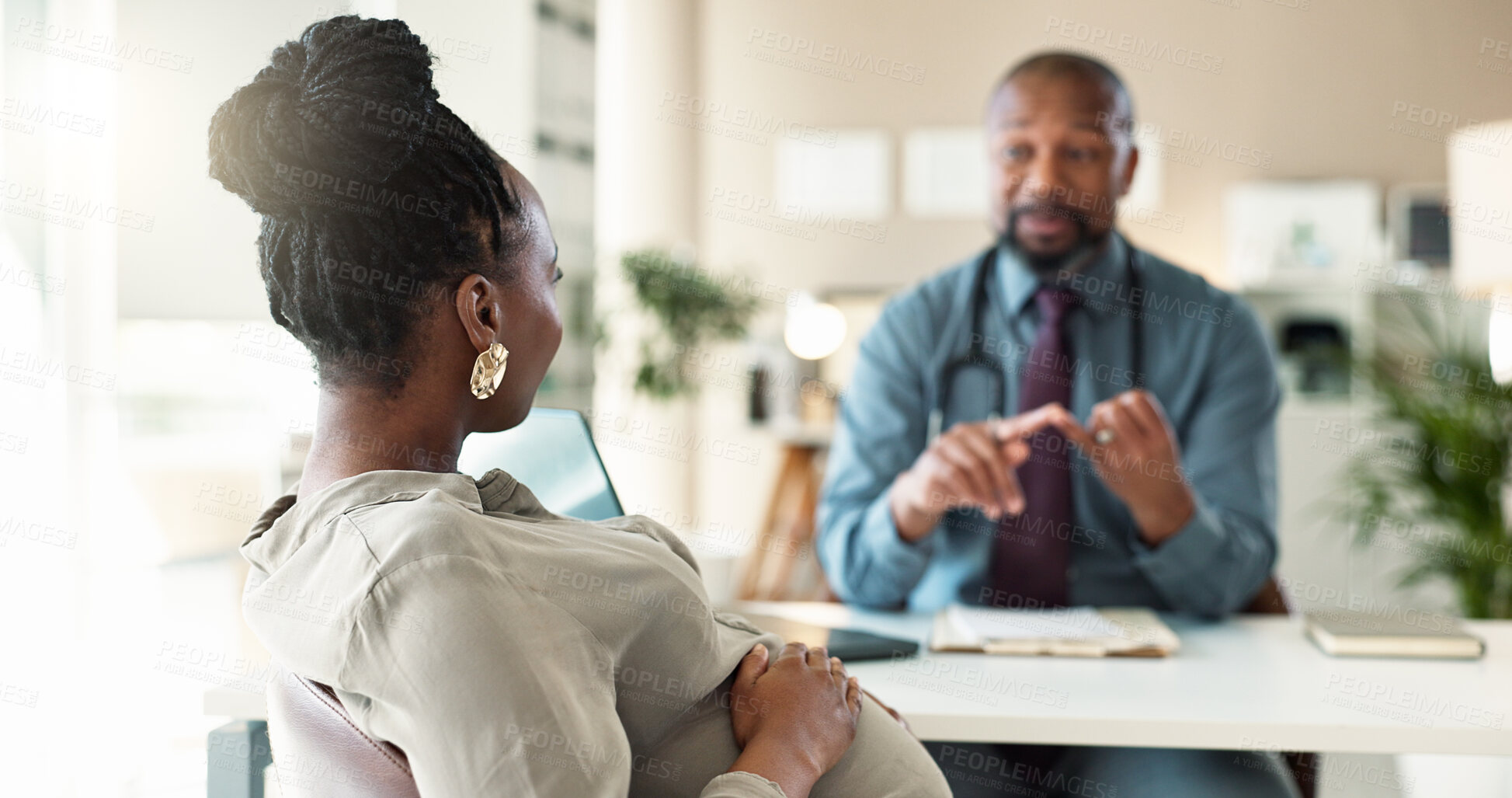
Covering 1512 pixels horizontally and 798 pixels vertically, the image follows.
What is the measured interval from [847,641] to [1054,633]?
0.94ft

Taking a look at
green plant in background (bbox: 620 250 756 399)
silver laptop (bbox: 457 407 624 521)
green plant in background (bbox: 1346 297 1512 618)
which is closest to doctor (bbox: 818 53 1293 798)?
silver laptop (bbox: 457 407 624 521)

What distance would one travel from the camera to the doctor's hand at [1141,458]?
1577mm

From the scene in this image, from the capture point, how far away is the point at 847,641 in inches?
58.7

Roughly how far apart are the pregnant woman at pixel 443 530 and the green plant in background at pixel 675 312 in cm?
353

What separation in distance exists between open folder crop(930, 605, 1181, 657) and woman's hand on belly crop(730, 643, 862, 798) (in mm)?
544

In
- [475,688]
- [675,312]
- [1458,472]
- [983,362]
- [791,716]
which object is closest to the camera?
[475,688]

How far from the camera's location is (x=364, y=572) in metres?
0.71

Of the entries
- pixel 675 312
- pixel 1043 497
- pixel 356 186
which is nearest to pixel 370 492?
pixel 356 186

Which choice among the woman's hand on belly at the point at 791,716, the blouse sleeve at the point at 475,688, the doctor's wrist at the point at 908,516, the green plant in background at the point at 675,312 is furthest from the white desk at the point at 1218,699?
the green plant in background at the point at 675,312

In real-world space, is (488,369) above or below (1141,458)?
above

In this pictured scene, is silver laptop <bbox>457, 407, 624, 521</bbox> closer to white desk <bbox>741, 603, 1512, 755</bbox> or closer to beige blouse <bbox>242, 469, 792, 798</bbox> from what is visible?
beige blouse <bbox>242, 469, 792, 798</bbox>

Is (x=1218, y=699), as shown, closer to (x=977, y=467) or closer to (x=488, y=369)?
(x=977, y=467)

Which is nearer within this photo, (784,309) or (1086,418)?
(1086,418)

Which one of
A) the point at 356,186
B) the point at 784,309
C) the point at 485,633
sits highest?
the point at 784,309
